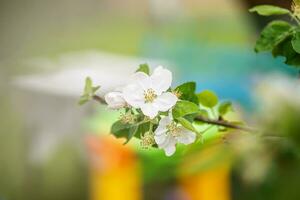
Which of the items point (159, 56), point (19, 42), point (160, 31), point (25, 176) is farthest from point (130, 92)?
point (160, 31)

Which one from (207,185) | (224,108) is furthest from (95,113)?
(224,108)

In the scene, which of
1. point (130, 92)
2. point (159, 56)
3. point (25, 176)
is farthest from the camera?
point (159, 56)

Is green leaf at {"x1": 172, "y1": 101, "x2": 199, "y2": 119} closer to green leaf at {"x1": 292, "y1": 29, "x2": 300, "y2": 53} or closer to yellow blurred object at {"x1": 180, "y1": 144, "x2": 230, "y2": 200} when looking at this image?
green leaf at {"x1": 292, "y1": 29, "x2": 300, "y2": 53}

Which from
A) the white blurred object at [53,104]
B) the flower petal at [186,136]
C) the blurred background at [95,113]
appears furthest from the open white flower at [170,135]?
the white blurred object at [53,104]

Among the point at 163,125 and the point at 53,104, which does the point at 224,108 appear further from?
the point at 53,104

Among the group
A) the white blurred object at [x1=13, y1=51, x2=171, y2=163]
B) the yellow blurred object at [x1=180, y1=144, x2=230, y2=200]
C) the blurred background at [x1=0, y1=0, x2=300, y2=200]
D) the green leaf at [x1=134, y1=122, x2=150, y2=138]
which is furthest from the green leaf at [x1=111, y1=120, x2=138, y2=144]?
the white blurred object at [x1=13, y1=51, x2=171, y2=163]

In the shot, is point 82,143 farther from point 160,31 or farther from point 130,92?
point 130,92

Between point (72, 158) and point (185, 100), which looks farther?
point (72, 158)
